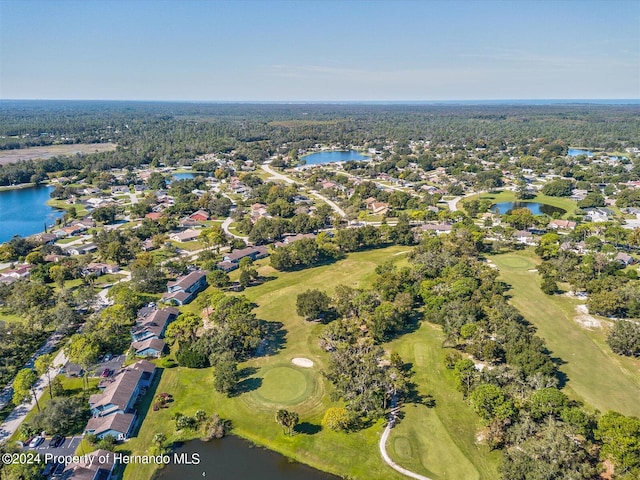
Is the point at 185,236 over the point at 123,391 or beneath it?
beneath

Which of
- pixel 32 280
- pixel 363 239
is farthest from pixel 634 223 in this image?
pixel 32 280

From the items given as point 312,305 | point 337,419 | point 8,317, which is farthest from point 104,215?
point 337,419

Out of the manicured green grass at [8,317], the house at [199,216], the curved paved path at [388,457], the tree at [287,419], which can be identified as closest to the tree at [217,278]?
the manicured green grass at [8,317]

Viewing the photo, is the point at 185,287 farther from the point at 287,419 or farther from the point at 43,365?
the point at 287,419

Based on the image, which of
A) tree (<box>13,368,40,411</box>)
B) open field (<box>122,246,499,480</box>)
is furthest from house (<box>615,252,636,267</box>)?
tree (<box>13,368,40,411</box>)

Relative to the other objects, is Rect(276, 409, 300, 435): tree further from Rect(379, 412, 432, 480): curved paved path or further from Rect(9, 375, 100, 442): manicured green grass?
Rect(9, 375, 100, 442): manicured green grass

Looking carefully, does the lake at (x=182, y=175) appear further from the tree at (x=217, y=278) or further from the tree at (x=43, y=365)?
the tree at (x=43, y=365)
